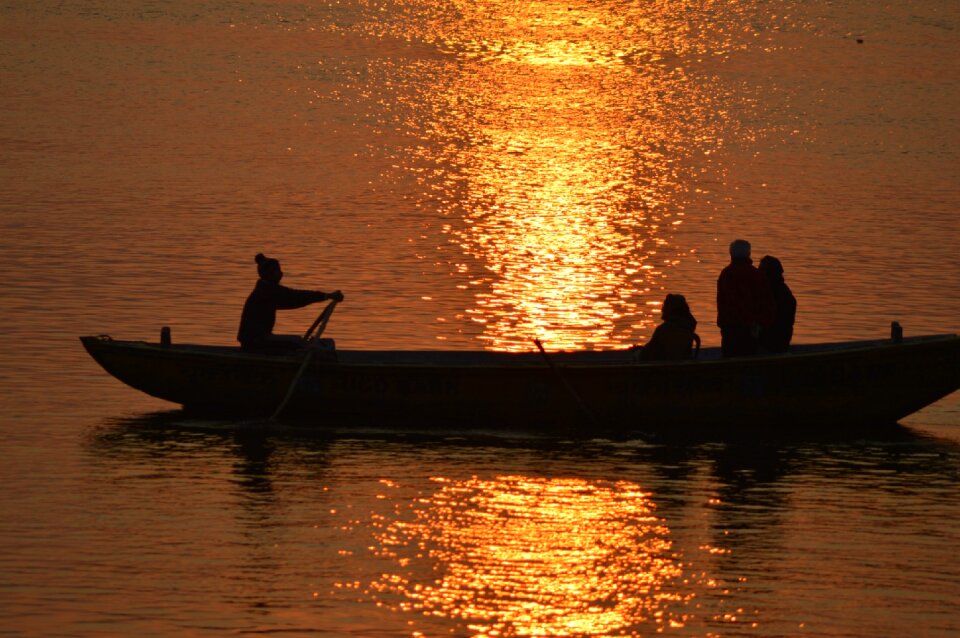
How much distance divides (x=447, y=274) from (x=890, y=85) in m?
44.2

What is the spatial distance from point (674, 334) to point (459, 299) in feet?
33.9

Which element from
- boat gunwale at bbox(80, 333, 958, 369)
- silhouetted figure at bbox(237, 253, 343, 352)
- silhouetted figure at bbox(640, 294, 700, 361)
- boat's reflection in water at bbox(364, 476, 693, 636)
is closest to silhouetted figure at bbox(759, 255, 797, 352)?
boat gunwale at bbox(80, 333, 958, 369)

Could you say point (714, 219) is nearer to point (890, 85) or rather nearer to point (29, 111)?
point (29, 111)

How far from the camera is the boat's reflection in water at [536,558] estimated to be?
14758 mm

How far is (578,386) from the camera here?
71.3 feet

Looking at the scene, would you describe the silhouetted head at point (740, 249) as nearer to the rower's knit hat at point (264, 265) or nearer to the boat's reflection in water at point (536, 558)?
the boat's reflection in water at point (536, 558)

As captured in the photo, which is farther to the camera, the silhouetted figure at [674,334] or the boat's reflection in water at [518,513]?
the silhouetted figure at [674,334]

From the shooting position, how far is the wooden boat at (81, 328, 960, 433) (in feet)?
70.4

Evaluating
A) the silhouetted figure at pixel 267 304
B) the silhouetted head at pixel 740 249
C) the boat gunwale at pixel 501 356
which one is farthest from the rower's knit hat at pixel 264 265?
the silhouetted head at pixel 740 249

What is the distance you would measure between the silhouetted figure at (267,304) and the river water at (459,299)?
1.03 m

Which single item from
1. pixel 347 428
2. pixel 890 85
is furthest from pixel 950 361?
pixel 890 85

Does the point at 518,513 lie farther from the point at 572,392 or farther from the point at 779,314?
the point at 779,314

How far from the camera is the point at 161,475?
19.5m

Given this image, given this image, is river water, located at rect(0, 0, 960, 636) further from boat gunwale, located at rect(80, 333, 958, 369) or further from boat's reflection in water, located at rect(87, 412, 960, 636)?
boat gunwale, located at rect(80, 333, 958, 369)
